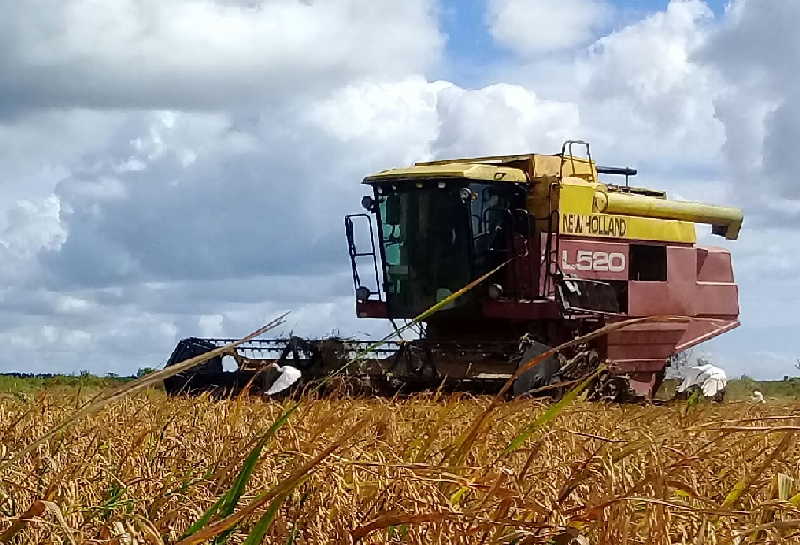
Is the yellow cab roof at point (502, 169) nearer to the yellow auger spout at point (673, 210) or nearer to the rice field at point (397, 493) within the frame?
the yellow auger spout at point (673, 210)

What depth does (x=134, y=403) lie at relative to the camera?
23.0 feet

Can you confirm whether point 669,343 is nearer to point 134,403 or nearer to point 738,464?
point 134,403

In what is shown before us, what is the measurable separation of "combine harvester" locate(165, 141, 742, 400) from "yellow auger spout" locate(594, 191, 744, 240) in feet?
0.15

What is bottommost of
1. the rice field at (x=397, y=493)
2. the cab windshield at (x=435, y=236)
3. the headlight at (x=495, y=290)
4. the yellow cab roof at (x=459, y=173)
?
the rice field at (x=397, y=493)

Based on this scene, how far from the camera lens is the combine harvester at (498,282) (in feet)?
42.8

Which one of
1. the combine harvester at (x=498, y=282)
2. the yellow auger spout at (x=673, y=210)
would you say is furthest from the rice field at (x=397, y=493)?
the yellow auger spout at (x=673, y=210)

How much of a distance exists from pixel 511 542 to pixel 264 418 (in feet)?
11.6

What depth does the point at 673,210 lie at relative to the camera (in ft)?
53.4

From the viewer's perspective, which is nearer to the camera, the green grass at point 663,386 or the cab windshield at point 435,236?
the cab windshield at point 435,236

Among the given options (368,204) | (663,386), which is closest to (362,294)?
(368,204)

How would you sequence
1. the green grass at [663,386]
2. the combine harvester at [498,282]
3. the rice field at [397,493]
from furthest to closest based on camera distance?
the green grass at [663,386] < the combine harvester at [498,282] < the rice field at [397,493]

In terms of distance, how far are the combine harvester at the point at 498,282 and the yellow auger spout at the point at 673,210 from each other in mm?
44

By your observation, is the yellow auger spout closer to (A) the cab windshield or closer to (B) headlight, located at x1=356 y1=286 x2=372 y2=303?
(A) the cab windshield

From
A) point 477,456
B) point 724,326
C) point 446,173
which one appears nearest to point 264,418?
point 477,456
